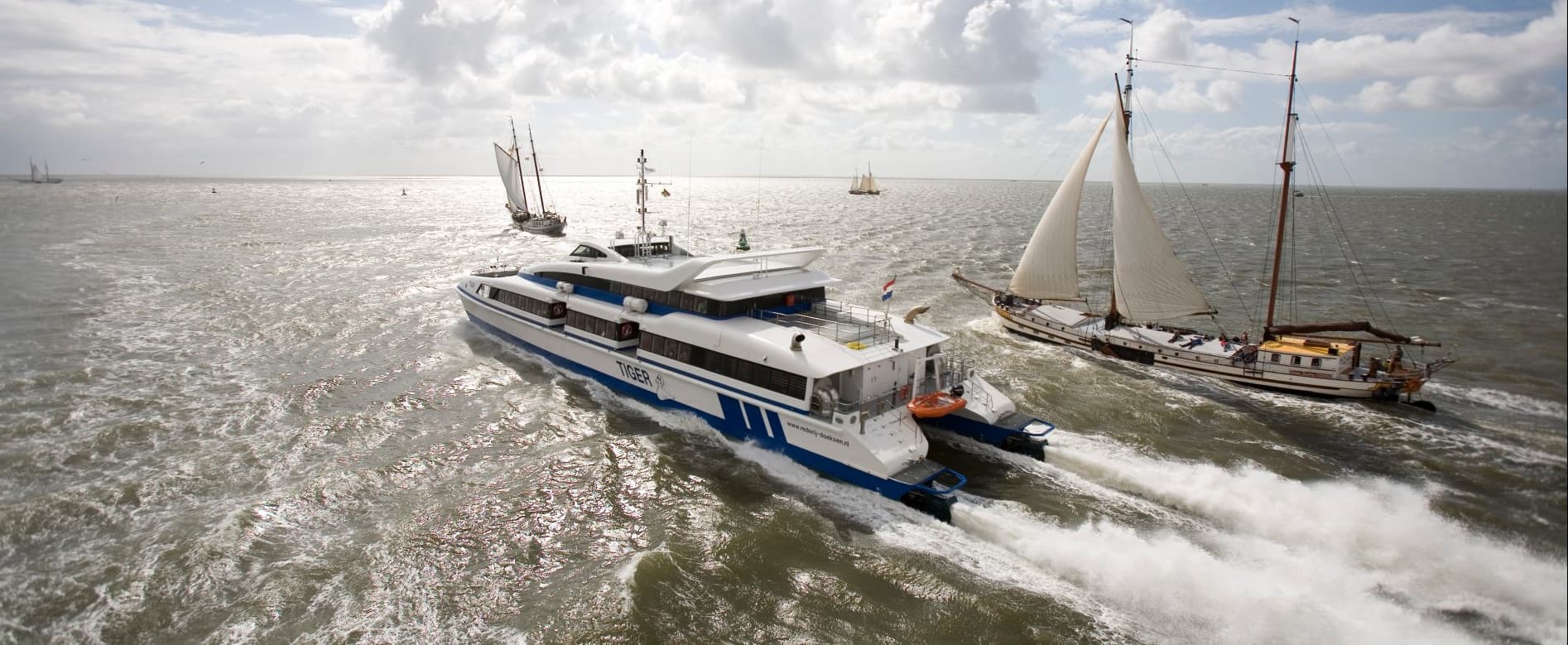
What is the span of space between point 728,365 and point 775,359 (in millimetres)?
1738

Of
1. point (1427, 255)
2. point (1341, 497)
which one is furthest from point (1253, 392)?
→ point (1427, 255)

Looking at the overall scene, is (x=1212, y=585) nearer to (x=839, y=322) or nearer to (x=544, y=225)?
(x=839, y=322)

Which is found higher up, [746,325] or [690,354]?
[746,325]

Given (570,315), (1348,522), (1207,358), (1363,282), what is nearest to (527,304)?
(570,315)

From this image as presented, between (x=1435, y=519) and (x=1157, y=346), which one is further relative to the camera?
(x=1157, y=346)

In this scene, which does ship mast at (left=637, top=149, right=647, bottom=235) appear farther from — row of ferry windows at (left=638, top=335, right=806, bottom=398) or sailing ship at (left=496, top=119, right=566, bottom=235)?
sailing ship at (left=496, top=119, right=566, bottom=235)

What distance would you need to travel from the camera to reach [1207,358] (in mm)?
26359

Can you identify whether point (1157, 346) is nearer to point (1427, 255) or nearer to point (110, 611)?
point (110, 611)

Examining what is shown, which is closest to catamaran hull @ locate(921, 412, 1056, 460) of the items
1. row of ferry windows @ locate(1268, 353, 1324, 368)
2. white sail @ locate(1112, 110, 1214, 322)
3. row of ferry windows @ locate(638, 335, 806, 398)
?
row of ferry windows @ locate(638, 335, 806, 398)

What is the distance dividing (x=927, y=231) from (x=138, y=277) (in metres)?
61.7

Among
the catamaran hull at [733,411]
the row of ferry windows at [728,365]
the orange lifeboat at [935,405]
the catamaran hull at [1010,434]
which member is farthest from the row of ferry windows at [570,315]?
the catamaran hull at [1010,434]

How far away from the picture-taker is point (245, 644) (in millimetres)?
12172

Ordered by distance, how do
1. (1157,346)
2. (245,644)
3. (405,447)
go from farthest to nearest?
(1157,346), (405,447), (245,644)

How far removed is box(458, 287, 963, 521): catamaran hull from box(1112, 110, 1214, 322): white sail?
16845 mm
